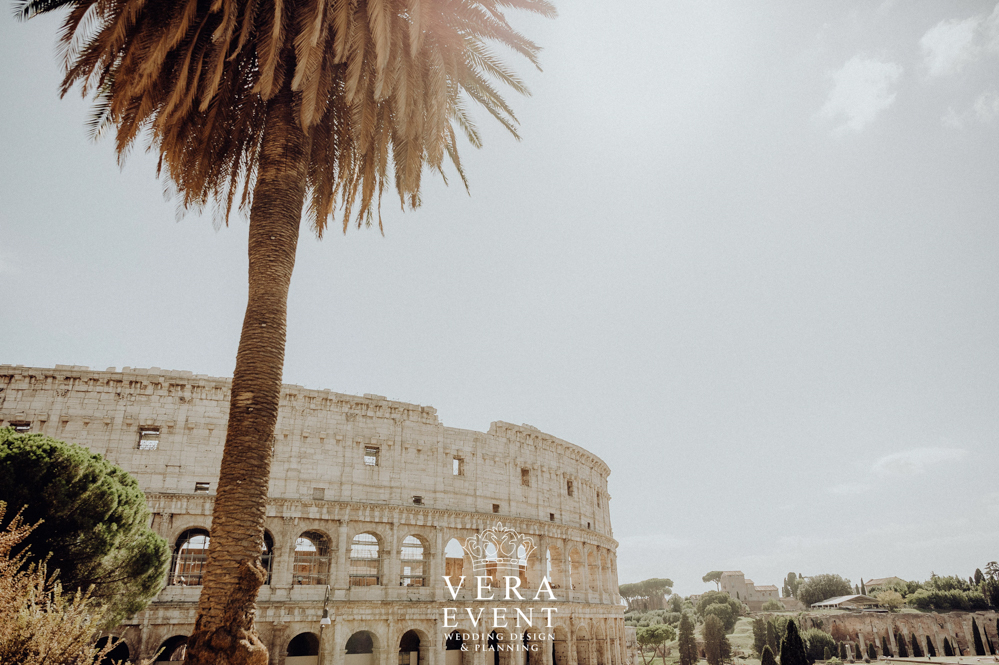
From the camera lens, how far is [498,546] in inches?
1371

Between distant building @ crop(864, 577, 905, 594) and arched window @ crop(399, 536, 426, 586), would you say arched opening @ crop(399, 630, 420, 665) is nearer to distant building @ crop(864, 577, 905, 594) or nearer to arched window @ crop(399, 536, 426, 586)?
arched window @ crop(399, 536, 426, 586)

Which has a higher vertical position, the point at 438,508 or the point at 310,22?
the point at 310,22

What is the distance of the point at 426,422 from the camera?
3450 centimetres

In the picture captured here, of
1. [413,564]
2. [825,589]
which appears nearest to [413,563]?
[413,564]

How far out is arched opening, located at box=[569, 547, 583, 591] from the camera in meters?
39.4

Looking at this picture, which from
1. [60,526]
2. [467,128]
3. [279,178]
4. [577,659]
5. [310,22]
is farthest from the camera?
[577,659]

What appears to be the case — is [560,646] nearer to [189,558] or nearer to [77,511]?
[189,558]

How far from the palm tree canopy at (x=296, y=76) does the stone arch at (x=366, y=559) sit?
21855 millimetres

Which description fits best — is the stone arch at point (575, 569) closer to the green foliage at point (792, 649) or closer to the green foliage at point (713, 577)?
the green foliage at point (792, 649)

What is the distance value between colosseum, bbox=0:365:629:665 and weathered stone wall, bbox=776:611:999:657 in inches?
2174

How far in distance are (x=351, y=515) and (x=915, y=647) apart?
79.8 m

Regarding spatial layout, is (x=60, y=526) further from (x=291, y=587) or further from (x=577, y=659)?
(x=577, y=659)

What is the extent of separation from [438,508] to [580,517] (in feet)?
43.3

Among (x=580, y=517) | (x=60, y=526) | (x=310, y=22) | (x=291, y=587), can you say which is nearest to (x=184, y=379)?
(x=291, y=587)
